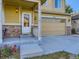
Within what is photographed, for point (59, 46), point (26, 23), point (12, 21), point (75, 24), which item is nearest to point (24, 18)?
point (26, 23)

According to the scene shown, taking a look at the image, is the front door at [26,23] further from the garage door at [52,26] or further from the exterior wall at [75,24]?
the exterior wall at [75,24]

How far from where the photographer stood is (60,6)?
754 inches

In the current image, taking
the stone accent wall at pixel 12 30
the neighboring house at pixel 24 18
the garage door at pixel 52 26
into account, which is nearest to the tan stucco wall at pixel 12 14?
A: the neighboring house at pixel 24 18

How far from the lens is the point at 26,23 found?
44.1 feet

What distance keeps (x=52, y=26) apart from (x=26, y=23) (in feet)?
18.0

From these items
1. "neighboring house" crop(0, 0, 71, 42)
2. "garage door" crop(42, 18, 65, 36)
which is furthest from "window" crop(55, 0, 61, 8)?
"garage door" crop(42, 18, 65, 36)

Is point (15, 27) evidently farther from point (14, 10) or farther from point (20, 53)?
point (20, 53)

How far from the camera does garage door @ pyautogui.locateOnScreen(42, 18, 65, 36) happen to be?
17203mm

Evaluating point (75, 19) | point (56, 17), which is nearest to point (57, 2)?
point (56, 17)

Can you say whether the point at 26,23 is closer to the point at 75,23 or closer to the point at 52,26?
the point at 52,26

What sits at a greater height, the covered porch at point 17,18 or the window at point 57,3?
the window at point 57,3

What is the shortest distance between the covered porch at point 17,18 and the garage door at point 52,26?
3.74 meters

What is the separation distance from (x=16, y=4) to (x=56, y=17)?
735 cm

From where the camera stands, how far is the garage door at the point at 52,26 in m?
17.2
